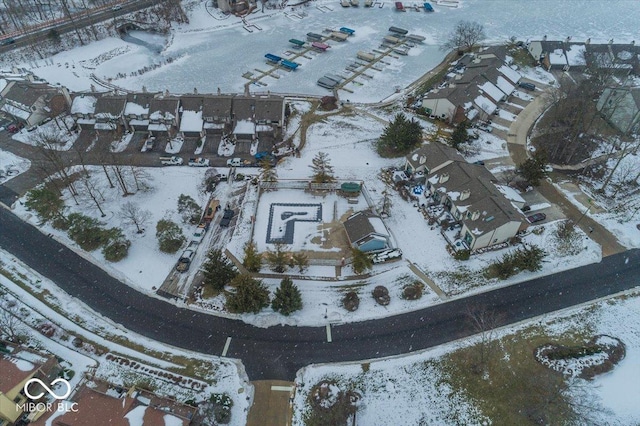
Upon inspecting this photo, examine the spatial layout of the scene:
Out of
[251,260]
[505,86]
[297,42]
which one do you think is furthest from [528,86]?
[251,260]

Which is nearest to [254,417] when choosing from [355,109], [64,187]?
[64,187]

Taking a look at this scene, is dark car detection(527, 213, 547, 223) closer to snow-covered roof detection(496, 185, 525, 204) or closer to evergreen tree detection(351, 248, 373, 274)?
snow-covered roof detection(496, 185, 525, 204)

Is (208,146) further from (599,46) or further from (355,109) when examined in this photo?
(599,46)

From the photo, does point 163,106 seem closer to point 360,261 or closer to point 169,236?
point 169,236

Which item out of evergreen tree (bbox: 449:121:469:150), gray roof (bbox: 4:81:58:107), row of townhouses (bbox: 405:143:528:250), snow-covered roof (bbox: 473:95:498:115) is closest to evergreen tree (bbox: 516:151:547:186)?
row of townhouses (bbox: 405:143:528:250)

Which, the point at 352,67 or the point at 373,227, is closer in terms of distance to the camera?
the point at 373,227
